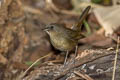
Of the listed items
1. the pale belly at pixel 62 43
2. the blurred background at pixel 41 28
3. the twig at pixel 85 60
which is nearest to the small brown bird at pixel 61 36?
the pale belly at pixel 62 43

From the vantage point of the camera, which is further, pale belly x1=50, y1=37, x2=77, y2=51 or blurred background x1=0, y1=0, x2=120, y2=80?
blurred background x1=0, y1=0, x2=120, y2=80

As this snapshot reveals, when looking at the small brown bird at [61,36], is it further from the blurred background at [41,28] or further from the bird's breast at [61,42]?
the blurred background at [41,28]

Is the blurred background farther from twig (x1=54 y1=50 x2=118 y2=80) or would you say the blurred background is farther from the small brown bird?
twig (x1=54 y1=50 x2=118 y2=80)

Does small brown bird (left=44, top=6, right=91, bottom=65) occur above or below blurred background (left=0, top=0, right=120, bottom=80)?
above

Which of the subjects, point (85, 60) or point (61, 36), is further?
point (61, 36)

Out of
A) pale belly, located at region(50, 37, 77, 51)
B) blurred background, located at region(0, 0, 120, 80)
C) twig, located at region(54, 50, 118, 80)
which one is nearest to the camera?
twig, located at region(54, 50, 118, 80)

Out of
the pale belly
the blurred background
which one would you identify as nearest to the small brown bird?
the pale belly

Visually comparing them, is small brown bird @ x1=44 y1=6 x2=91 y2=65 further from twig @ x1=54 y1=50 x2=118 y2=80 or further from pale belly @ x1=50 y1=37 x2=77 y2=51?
twig @ x1=54 y1=50 x2=118 y2=80

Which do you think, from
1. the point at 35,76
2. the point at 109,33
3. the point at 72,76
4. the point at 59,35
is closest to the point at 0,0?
the point at 59,35

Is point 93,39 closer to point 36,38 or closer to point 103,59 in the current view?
point 36,38

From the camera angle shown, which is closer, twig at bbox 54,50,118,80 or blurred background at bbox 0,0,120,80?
twig at bbox 54,50,118,80

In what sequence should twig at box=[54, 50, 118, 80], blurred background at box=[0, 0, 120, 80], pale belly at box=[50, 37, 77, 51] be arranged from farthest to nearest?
1. blurred background at box=[0, 0, 120, 80]
2. pale belly at box=[50, 37, 77, 51]
3. twig at box=[54, 50, 118, 80]

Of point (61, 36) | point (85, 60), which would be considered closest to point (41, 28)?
point (61, 36)

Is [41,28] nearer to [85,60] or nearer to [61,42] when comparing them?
[61,42]
